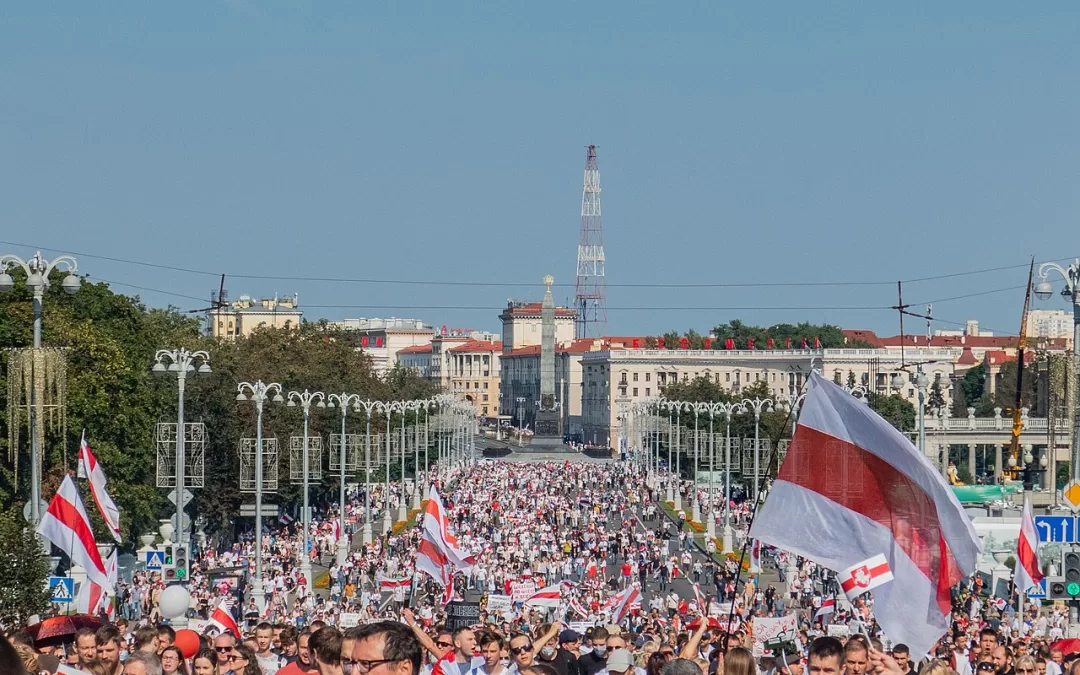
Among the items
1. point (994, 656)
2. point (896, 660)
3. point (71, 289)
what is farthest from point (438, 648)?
point (71, 289)

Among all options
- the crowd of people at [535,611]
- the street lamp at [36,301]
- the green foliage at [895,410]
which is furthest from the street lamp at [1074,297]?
the green foliage at [895,410]

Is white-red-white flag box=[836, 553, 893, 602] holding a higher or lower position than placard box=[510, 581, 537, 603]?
higher

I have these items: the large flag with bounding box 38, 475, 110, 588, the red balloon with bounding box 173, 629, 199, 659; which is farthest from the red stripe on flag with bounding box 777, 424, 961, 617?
the large flag with bounding box 38, 475, 110, 588

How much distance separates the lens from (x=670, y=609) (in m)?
38.3

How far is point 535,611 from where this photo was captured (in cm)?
3512

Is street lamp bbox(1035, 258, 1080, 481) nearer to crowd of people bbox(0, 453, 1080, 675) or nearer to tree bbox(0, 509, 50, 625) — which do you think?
crowd of people bbox(0, 453, 1080, 675)

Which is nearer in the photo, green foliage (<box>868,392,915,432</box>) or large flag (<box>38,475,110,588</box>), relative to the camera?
large flag (<box>38,475,110,588</box>)

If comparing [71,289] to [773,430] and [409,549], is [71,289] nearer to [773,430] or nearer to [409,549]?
[409,549]

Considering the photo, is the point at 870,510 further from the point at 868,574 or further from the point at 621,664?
the point at 621,664

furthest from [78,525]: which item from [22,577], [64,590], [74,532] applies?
[22,577]

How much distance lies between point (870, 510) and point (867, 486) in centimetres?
17

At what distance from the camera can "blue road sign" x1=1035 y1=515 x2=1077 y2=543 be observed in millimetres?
26195

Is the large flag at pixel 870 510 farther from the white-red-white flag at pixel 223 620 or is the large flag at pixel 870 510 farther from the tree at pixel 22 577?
the tree at pixel 22 577

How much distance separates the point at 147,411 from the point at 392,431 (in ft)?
152
